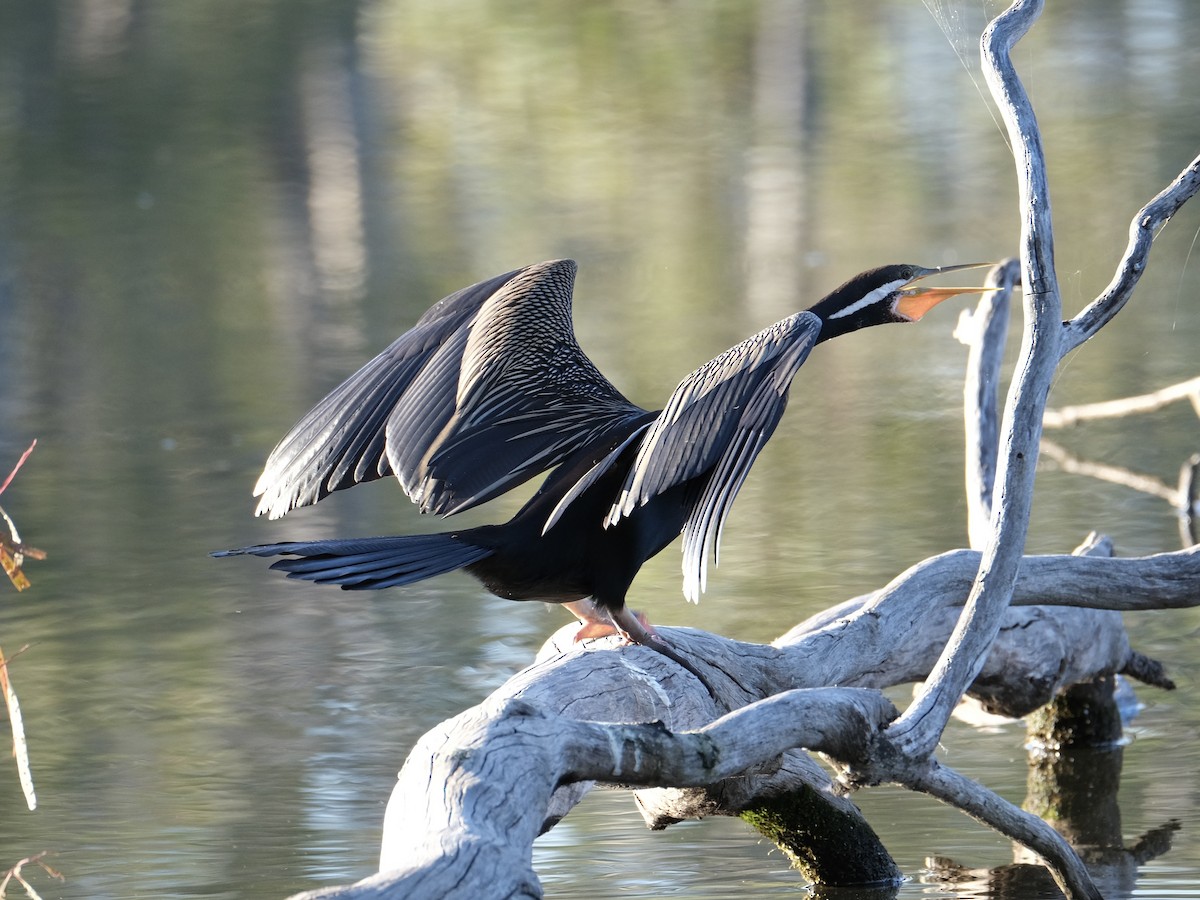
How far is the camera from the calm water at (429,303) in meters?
4.71

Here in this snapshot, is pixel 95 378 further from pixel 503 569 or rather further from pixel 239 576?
pixel 503 569

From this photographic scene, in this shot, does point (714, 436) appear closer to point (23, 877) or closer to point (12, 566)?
point (12, 566)

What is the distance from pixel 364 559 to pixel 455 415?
2.79 ft

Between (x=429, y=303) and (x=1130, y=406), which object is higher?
(x=1130, y=406)

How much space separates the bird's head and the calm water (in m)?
0.57

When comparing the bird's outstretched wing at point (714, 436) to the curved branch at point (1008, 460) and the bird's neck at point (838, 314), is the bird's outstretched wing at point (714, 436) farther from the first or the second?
the bird's neck at point (838, 314)

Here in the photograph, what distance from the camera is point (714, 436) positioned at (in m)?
3.29

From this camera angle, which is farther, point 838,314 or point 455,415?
point 455,415

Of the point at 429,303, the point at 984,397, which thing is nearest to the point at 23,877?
the point at 984,397

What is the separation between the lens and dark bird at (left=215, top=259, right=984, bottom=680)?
330 cm

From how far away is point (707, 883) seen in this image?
4.08 metres

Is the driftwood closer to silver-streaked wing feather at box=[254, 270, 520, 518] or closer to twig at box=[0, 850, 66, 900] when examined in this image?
silver-streaked wing feather at box=[254, 270, 520, 518]

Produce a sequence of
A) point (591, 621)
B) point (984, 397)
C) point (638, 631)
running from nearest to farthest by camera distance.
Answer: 1. point (638, 631)
2. point (591, 621)
3. point (984, 397)

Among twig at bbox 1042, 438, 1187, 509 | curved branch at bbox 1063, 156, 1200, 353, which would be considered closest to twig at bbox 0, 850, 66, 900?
curved branch at bbox 1063, 156, 1200, 353
